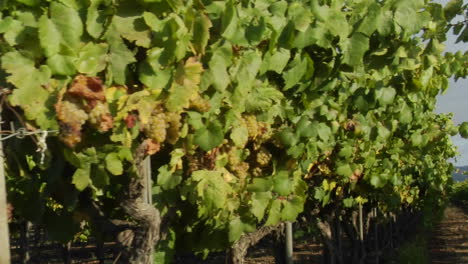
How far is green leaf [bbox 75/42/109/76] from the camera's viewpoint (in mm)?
2252

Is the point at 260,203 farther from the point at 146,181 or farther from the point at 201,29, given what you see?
the point at 201,29

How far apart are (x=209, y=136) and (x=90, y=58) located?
2.52 ft

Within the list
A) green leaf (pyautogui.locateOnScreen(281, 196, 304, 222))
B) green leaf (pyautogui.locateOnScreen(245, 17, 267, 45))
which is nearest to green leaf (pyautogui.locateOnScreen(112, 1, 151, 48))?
green leaf (pyautogui.locateOnScreen(245, 17, 267, 45))

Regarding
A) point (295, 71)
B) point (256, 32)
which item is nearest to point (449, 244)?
point (295, 71)

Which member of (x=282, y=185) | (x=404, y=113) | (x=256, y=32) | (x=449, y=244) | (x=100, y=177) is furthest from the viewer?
(x=449, y=244)

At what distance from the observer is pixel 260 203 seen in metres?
3.68

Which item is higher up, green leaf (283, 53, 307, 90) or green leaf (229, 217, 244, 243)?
green leaf (283, 53, 307, 90)

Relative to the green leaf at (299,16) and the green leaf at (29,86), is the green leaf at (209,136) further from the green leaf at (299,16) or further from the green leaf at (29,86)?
the green leaf at (29,86)

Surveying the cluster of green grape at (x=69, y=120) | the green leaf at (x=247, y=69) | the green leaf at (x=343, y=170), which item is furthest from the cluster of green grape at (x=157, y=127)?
the green leaf at (x=343, y=170)

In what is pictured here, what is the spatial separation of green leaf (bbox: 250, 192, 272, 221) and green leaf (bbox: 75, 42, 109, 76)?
1587 mm

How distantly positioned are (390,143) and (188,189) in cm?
504

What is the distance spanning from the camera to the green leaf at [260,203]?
365cm

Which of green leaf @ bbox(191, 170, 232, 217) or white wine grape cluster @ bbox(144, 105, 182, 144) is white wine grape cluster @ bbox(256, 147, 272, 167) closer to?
green leaf @ bbox(191, 170, 232, 217)

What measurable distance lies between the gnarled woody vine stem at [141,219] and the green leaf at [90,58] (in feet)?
1.90
